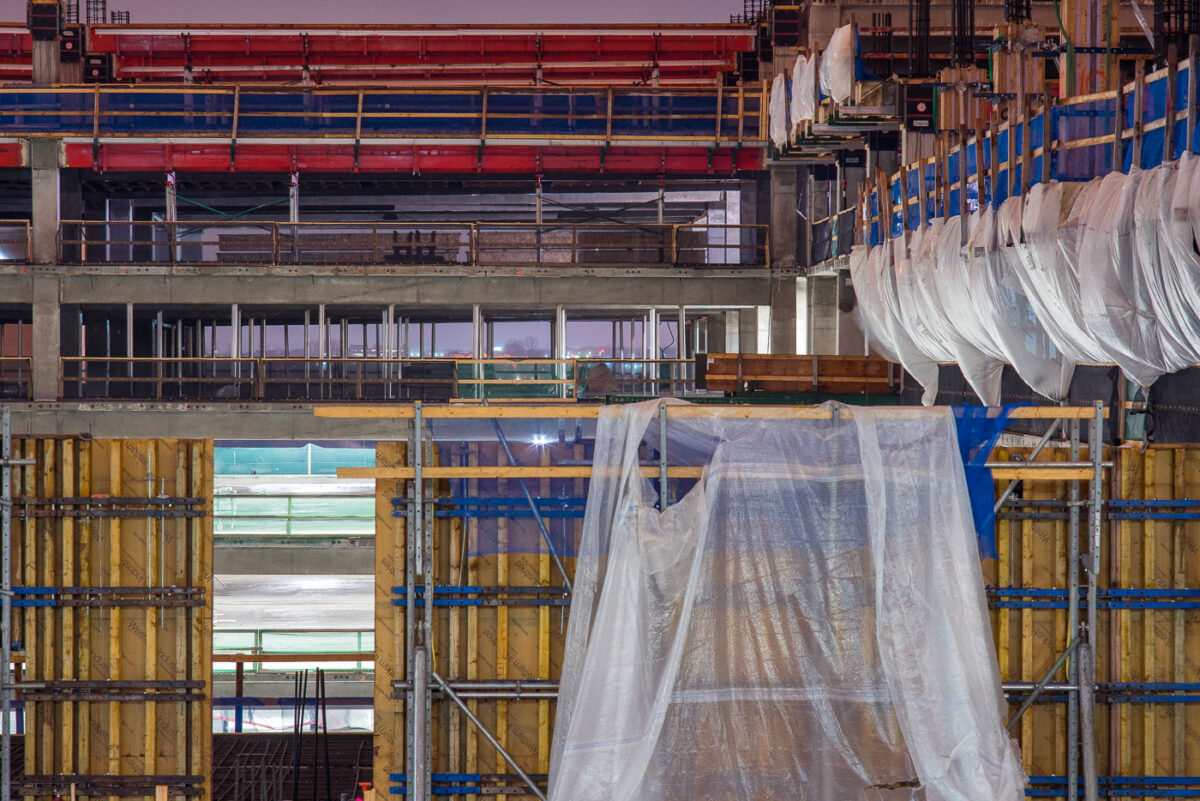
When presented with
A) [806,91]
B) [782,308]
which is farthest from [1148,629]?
[782,308]

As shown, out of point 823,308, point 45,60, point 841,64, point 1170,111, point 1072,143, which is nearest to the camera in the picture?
point 1170,111

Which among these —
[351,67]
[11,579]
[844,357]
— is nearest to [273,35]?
[351,67]

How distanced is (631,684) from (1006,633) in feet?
9.31

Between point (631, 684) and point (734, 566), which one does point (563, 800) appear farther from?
point (734, 566)

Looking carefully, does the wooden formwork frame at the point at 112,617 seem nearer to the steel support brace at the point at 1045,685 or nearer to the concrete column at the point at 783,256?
the steel support brace at the point at 1045,685

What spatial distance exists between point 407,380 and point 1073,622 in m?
17.2

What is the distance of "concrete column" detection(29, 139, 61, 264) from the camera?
81.3 feet

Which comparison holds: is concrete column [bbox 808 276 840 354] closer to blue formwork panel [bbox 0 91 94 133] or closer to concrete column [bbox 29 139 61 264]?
concrete column [bbox 29 139 61 264]

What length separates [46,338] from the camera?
24109 mm

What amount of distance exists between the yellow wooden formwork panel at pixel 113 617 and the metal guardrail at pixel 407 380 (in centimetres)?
1340

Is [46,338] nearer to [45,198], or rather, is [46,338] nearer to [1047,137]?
[45,198]

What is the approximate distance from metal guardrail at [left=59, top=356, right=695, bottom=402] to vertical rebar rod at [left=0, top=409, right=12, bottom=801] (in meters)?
13.6

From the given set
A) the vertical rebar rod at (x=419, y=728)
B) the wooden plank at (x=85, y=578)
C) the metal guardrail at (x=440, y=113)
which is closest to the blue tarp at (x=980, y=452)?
the vertical rebar rod at (x=419, y=728)

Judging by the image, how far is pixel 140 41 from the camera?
30.7 meters
